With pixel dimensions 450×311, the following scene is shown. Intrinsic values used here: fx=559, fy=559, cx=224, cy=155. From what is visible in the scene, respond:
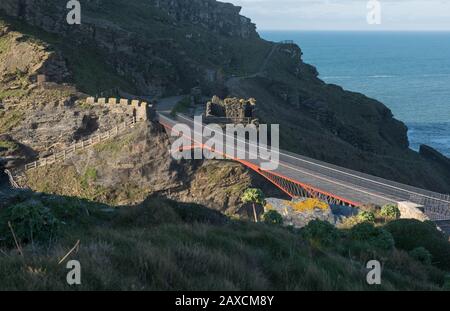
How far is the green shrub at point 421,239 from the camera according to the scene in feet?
47.3

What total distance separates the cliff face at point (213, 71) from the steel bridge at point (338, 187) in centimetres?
1624

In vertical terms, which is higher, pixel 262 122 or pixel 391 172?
pixel 262 122

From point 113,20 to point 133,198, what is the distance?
37.7 m

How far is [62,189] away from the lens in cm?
3681

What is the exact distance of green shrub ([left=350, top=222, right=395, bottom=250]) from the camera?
44.3 feet

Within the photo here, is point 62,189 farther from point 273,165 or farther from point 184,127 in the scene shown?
point 273,165

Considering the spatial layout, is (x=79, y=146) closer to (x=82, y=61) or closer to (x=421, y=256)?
(x=82, y=61)
